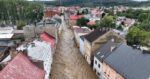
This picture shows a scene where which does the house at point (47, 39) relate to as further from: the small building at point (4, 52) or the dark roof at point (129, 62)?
the dark roof at point (129, 62)

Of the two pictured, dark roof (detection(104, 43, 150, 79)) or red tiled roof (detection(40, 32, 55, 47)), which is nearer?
dark roof (detection(104, 43, 150, 79))

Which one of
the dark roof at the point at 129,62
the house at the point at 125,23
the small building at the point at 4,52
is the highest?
the dark roof at the point at 129,62

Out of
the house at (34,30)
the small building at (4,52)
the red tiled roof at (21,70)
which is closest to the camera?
the red tiled roof at (21,70)

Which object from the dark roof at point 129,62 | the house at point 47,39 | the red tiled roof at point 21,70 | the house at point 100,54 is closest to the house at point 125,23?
the house at point 47,39

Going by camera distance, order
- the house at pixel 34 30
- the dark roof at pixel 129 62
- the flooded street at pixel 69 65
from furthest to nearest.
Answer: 1. the house at pixel 34 30
2. the flooded street at pixel 69 65
3. the dark roof at pixel 129 62

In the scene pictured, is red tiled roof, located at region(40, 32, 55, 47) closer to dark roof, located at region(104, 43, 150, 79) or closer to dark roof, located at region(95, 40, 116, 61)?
dark roof, located at region(95, 40, 116, 61)

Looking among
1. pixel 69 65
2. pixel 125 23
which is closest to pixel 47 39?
pixel 69 65

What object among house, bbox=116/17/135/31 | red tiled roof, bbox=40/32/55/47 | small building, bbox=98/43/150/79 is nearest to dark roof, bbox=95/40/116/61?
small building, bbox=98/43/150/79

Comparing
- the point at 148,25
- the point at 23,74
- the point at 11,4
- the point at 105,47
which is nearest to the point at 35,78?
the point at 23,74

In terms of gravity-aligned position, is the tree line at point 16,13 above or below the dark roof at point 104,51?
below
